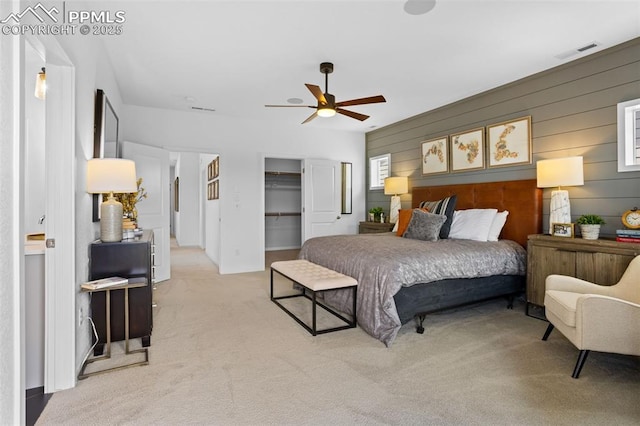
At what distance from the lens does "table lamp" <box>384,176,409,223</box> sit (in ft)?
18.9

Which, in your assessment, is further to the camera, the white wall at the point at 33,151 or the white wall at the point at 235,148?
the white wall at the point at 235,148

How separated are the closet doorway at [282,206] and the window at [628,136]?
6096 mm

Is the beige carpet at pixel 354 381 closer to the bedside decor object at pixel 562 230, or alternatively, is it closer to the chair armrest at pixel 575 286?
the chair armrest at pixel 575 286

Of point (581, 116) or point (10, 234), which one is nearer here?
point (10, 234)

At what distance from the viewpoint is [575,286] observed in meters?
2.73

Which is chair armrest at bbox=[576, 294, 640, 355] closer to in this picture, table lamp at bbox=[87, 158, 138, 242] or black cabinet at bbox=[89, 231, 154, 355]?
black cabinet at bbox=[89, 231, 154, 355]

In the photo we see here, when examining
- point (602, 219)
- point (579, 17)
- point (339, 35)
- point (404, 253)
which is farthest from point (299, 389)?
point (579, 17)

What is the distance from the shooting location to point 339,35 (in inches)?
121

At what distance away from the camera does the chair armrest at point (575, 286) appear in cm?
267

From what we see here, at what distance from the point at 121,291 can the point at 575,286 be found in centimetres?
371

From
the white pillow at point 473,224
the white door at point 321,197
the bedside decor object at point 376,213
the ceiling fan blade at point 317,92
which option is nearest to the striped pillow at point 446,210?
the white pillow at point 473,224

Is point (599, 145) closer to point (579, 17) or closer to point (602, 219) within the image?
point (602, 219)

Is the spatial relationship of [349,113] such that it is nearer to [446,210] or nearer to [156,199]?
[446,210]

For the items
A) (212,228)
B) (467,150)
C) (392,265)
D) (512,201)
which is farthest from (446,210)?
(212,228)
